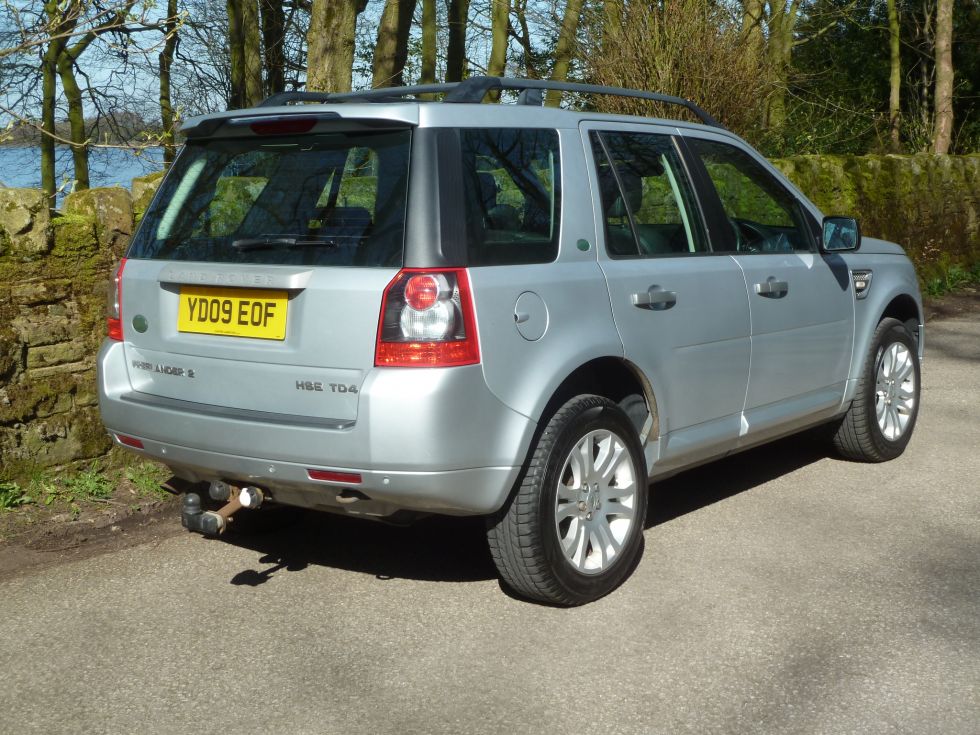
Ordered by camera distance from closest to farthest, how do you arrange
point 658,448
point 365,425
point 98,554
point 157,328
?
1. point 365,425
2. point 157,328
3. point 658,448
4. point 98,554

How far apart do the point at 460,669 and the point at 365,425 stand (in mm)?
865

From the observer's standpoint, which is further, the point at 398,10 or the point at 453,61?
the point at 453,61

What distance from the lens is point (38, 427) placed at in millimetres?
5723

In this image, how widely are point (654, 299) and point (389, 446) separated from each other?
1401 millimetres

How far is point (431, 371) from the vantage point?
12.4ft

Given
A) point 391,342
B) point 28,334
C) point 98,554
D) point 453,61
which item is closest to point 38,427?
point 28,334

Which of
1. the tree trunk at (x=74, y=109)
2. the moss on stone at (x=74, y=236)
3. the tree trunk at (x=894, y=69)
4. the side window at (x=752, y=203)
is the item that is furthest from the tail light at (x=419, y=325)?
the tree trunk at (x=894, y=69)

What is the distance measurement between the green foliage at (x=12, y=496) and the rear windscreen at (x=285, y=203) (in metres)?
1.66

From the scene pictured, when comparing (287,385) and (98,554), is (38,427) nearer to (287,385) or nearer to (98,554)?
(98,554)

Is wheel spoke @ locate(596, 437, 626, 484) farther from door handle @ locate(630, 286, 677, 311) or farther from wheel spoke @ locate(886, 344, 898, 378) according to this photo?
wheel spoke @ locate(886, 344, 898, 378)

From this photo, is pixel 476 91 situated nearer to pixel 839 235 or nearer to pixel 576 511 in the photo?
pixel 576 511

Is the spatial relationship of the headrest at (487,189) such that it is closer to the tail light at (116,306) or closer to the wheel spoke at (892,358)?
the tail light at (116,306)

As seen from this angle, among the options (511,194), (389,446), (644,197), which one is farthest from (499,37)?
(389,446)

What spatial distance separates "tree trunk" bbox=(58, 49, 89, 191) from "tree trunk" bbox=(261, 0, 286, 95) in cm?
304
